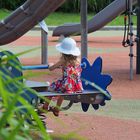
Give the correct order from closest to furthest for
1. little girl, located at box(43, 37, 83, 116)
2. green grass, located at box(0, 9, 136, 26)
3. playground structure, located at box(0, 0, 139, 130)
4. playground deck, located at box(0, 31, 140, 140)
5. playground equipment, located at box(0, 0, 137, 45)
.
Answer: playground structure, located at box(0, 0, 139, 130) < little girl, located at box(43, 37, 83, 116) < playground deck, located at box(0, 31, 140, 140) < playground equipment, located at box(0, 0, 137, 45) < green grass, located at box(0, 9, 136, 26)

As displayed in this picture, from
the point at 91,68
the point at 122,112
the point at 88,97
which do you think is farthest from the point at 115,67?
the point at 88,97

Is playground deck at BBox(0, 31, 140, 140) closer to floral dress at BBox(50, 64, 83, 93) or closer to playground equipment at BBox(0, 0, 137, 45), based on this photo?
floral dress at BBox(50, 64, 83, 93)

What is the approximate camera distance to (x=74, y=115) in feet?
24.5

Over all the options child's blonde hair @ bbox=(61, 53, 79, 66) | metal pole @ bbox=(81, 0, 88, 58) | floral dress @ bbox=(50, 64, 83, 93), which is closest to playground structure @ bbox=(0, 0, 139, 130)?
floral dress @ bbox=(50, 64, 83, 93)

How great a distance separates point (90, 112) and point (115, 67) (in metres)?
5.36

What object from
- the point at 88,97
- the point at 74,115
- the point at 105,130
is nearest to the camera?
Result: the point at 88,97

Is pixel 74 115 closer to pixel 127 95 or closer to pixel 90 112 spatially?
pixel 90 112

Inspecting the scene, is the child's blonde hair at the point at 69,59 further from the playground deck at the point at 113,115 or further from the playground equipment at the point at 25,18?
the playground equipment at the point at 25,18

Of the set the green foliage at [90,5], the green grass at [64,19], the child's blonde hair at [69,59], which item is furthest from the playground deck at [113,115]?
the green foliage at [90,5]

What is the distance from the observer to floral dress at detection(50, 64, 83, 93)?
6285 mm

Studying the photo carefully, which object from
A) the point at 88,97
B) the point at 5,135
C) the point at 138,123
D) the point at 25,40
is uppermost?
the point at 5,135

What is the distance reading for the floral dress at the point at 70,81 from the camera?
6285 millimetres

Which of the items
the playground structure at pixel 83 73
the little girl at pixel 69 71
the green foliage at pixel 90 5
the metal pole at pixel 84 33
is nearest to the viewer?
the playground structure at pixel 83 73

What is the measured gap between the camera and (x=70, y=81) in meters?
6.38
